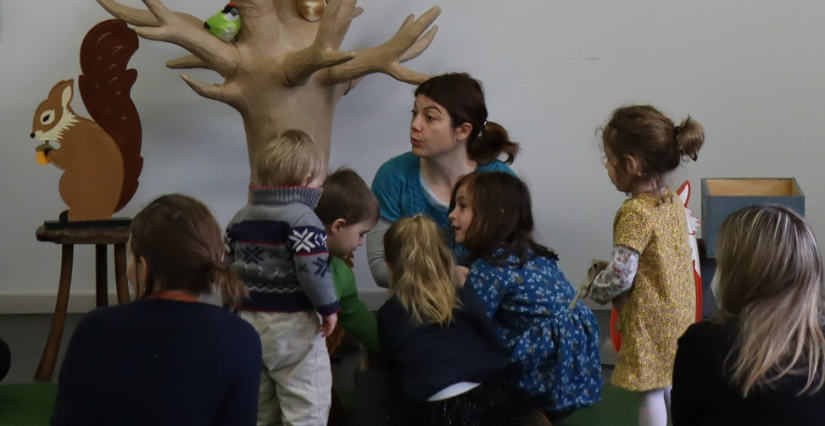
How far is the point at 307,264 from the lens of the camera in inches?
101

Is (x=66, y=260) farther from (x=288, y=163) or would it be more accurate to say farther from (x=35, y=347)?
(x=288, y=163)

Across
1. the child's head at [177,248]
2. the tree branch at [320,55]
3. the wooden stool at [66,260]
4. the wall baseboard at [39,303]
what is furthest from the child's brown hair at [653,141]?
the wall baseboard at [39,303]

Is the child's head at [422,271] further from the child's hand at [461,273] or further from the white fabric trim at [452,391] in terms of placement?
the white fabric trim at [452,391]

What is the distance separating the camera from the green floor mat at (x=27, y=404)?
317 cm

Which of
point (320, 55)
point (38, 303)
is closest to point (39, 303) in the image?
point (38, 303)

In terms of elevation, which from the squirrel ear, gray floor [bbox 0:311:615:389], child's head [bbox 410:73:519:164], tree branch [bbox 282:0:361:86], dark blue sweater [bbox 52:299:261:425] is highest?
tree branch [bbox 282:0:361:86]

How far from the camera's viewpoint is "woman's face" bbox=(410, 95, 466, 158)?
322cm

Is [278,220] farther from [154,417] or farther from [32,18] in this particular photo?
[32,18]

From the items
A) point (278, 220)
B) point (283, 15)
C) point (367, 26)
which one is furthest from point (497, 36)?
point (278, 220)

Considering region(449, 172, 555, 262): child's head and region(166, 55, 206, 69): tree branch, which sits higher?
region(166, 55, 206, 69): tree branch

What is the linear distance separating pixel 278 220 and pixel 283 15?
4.93 feet

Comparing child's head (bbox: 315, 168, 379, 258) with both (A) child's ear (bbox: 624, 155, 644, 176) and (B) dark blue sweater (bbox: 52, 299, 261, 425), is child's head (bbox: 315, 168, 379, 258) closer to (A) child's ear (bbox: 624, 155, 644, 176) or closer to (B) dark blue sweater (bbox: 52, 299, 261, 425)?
(A) child's ear (bbox: 624, 155, 644, 176)

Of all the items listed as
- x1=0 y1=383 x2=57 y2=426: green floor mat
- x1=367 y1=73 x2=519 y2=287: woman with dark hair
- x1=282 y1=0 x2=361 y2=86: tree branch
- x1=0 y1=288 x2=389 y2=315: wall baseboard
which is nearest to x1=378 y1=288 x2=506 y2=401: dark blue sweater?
x1=367 y1=73 x2=519 y2=287: woman with dark hair

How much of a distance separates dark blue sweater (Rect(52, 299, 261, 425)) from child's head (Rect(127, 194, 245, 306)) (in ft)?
0.18
